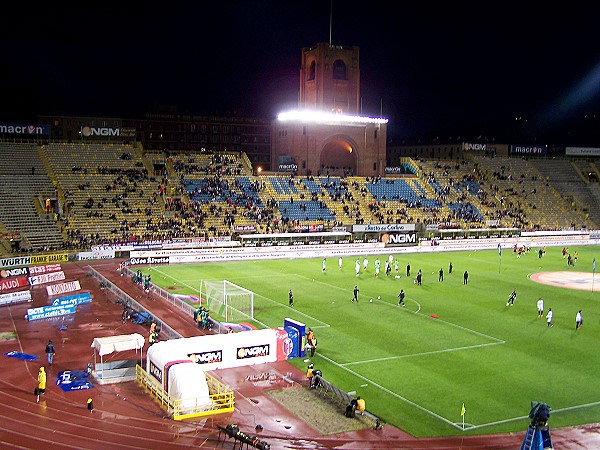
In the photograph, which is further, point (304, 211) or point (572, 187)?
point (572, 187)

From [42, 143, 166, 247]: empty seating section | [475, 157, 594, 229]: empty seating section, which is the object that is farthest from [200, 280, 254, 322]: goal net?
[475, 157, 594, 229]: empty seating section

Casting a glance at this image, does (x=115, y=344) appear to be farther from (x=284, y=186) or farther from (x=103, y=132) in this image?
(x=103, y=132)

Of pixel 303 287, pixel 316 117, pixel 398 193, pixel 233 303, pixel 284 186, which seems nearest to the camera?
pixel 233 303

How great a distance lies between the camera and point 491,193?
96.2 meters

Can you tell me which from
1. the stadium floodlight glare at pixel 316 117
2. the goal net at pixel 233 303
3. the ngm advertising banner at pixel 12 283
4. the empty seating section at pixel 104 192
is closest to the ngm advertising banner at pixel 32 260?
the empty seating section at pixel 104 192

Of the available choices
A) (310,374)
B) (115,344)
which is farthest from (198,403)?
(115,344)

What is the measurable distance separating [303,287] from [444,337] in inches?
631

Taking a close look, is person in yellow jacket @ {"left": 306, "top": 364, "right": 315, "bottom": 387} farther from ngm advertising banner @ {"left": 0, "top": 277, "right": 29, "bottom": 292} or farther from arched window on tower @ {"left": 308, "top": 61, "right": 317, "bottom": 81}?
arched window on tower @ {"left": 308, "top": 61, "right": 317, "bottom": 81}

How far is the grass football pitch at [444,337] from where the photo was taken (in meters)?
23.0

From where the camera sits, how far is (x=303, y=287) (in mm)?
46969

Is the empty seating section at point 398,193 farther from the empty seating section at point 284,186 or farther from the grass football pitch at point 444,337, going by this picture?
the grass football pitch at point 444,337

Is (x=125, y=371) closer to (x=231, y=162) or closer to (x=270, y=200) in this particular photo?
(x=270, y=200)

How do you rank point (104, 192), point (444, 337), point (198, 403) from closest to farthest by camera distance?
1. point (198, 403)
2. point (444, 337)
3. point (104, 192)

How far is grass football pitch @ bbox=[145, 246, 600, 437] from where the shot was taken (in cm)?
2303
